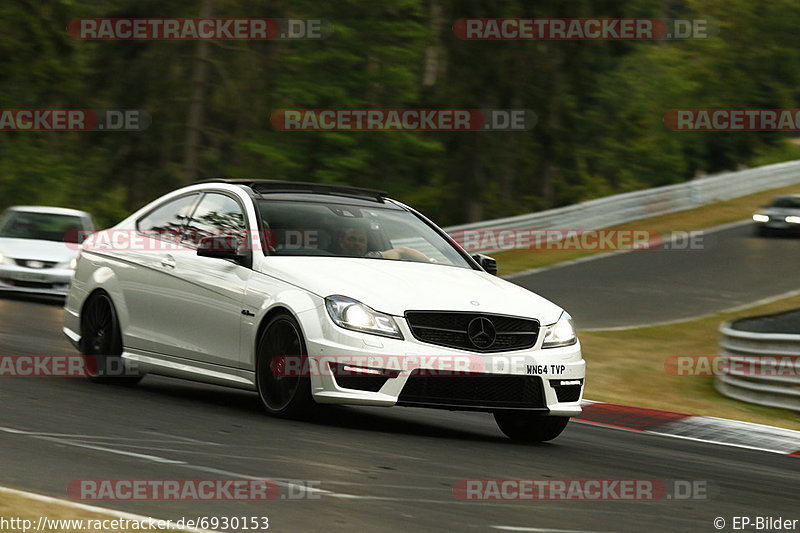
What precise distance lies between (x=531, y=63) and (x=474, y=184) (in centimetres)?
482

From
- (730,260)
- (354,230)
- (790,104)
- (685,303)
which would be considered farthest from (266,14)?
(354,230)

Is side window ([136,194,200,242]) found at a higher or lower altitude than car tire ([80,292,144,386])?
higher

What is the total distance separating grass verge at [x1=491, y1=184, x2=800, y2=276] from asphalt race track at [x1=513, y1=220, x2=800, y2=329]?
748mm

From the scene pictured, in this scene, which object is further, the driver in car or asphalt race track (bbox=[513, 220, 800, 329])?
asphalt race track (bbox=[513, 220, 800, 329])

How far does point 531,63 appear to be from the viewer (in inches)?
1678

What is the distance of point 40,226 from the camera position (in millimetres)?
23641

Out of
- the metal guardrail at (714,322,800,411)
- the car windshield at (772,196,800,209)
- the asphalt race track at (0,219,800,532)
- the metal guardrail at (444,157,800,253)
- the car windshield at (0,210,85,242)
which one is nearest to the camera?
the asphalt race track at (0,219,800,532)

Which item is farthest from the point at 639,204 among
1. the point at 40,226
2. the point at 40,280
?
the point at 40,280

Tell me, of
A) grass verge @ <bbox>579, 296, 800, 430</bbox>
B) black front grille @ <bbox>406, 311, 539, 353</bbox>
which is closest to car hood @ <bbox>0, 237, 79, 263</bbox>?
grass verge @ <bbox>579, 296, 800, 430</bbox>

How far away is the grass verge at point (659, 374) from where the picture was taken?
46.9 feet

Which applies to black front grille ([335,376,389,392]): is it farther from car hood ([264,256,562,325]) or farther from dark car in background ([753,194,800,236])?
dark car in background ([753,194,800,236])

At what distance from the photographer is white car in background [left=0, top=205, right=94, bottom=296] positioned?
72.0ft

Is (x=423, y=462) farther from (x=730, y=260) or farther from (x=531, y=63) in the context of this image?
(x=531, y=63)

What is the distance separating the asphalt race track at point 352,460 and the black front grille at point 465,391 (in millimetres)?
281
